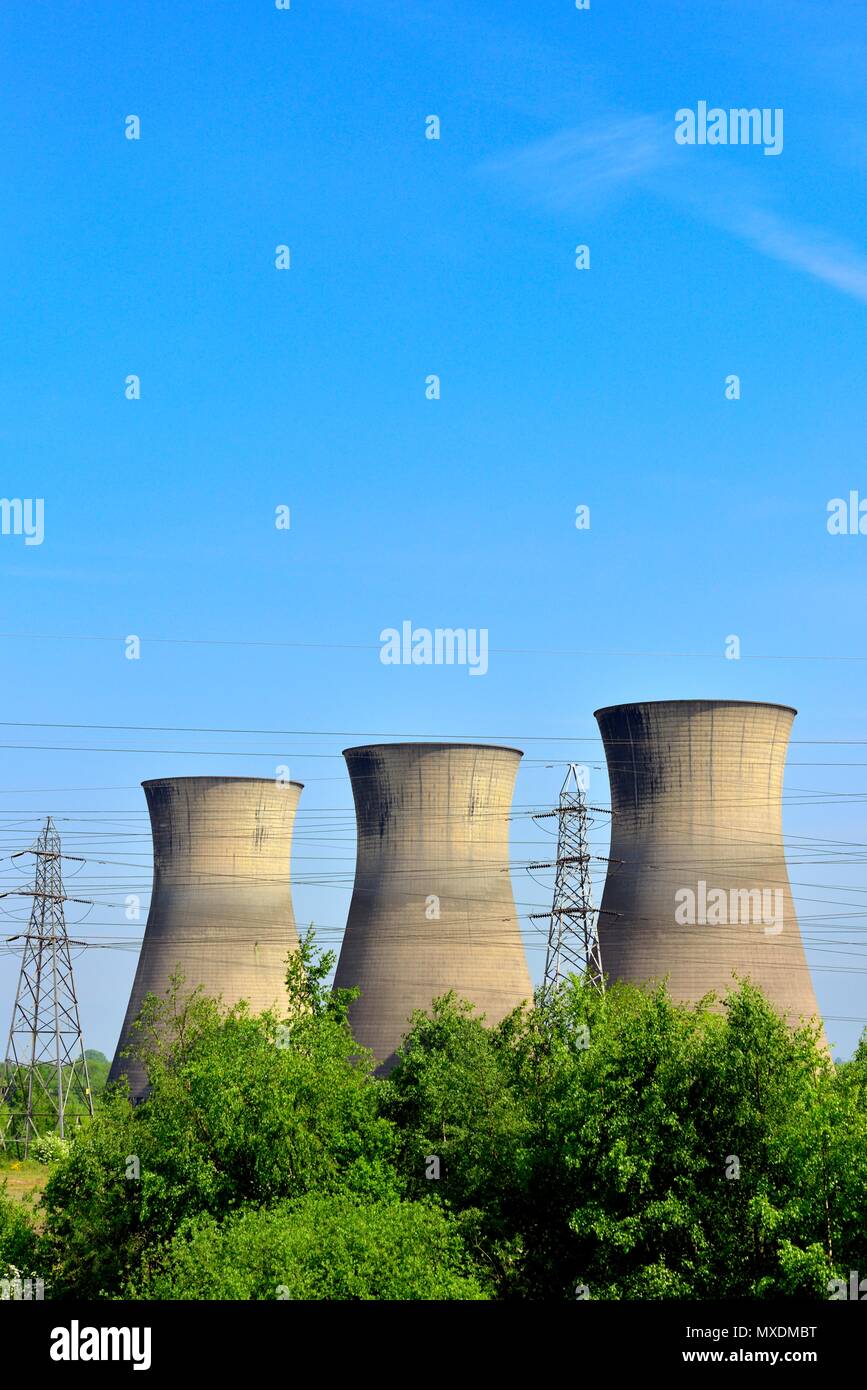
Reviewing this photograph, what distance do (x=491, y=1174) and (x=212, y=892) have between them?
60.2 ft

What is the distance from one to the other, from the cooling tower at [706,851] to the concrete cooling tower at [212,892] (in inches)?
343

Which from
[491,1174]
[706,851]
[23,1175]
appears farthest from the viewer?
[23,1175]

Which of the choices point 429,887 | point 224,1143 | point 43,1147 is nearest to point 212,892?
point 429,887

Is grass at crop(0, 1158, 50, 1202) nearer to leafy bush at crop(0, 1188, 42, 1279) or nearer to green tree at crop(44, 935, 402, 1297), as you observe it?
leafy bush at crop(0, 1188, 42, 1279)

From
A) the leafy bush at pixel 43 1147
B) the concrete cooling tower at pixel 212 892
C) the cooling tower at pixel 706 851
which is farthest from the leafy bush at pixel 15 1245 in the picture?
the concrete cooling tower at pixel 212 892

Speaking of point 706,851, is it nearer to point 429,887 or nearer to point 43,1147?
point 429,887

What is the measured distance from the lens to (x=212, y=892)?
1368 inches

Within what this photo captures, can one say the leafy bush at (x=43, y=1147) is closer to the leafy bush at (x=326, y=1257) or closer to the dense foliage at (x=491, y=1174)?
the dense foliage at (x=491, y=1174)

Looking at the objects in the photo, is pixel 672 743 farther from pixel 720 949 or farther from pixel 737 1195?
pixel 737 1195

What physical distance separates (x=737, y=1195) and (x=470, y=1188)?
15.0 ft

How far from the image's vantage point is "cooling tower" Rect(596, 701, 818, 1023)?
29.1m

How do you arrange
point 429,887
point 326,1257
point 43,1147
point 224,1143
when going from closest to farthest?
point 326,1257 < point 224,1143 < point 429,887 < point 43,1147

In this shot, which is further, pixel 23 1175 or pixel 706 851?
pixel 23 1175
